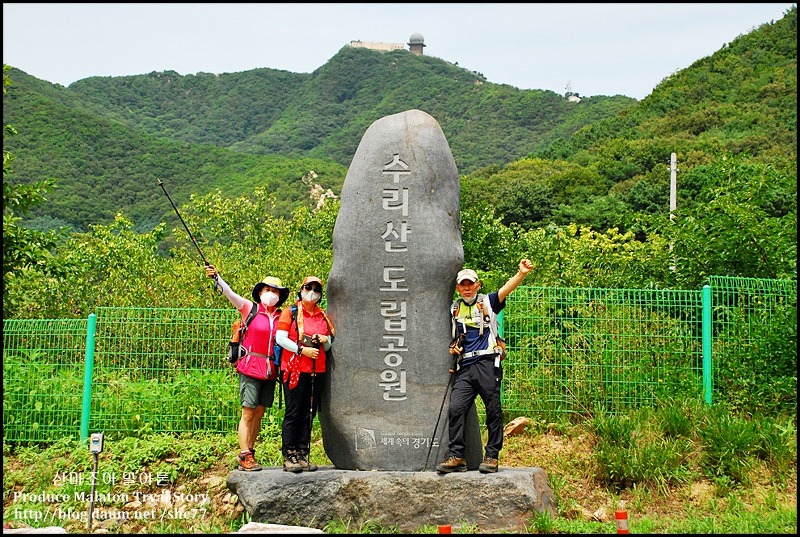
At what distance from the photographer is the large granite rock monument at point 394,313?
253 inches

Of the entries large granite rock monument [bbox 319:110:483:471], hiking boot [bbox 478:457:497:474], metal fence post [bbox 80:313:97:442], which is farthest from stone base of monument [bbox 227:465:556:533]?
metal fence post [bbox 80:313:97:442]

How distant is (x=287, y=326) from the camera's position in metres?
6.42

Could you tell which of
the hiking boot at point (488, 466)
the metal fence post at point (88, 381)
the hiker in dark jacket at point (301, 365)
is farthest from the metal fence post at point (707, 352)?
the metal fence post at point (88, 381)

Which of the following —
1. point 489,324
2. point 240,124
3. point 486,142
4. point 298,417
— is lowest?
point 298,417

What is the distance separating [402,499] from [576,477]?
2.00 meters

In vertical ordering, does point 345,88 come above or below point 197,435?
above

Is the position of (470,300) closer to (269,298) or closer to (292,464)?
(269,298)

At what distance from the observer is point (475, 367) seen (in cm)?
627

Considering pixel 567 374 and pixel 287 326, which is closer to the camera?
pixel 287 326

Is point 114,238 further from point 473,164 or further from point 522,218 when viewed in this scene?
point 473,164

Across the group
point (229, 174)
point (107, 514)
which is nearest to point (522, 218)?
point (229, 174)

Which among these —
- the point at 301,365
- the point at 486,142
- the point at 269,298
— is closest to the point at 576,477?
the point at 301,365

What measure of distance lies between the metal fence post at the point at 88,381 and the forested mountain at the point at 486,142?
25.9 ft

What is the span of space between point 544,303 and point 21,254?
6144mm
